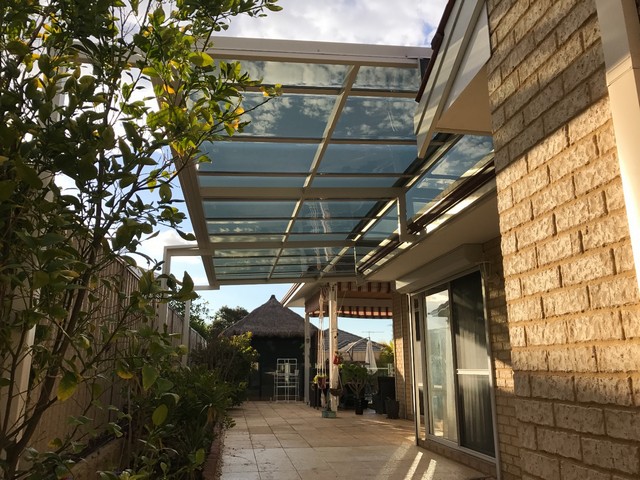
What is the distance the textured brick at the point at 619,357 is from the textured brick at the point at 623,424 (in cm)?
12

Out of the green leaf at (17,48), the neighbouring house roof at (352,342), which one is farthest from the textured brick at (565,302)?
the neighbouring house roof at (352,342)

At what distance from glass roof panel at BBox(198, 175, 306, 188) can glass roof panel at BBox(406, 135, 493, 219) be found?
63.6 inches

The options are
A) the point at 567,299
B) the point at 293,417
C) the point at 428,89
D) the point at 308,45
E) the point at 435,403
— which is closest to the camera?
the point at 567,299

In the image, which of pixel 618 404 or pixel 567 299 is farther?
pixel 567 299

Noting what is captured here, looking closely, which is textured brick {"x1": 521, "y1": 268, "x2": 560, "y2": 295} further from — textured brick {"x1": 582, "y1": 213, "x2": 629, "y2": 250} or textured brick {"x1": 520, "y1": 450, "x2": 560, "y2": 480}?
textured brick {"x1": 520, "y1": 450, "x2": 560, "y2": 480}

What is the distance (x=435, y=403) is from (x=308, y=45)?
20.2 ft

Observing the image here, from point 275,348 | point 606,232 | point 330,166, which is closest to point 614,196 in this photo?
point 606,232

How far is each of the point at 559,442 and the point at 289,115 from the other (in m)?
4.12

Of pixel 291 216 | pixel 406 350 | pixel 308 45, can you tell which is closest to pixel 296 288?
pixel 406 350

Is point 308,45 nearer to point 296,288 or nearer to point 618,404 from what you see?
point 618,404

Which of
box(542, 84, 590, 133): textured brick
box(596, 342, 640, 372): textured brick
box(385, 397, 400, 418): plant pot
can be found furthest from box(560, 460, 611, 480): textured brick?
Answer: box(385, 397, 400, 418): plant pot

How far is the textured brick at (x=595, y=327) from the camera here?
59.9 inches

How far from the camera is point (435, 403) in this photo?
8297 millimetres

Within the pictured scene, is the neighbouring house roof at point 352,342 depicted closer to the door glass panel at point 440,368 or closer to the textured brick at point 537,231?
the door glass panel at point 440,368
